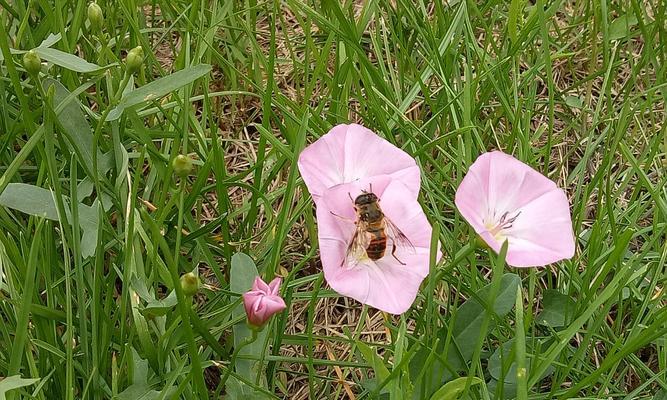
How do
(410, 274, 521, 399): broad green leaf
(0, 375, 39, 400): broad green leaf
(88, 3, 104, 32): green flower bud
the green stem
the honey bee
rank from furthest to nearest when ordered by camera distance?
(88, 3, 104, 32): green flower bud, (410, 274, 521, 399): broad green leaf, the honey bee, the green stem, (0, 375, 39, 400): broad green leaf

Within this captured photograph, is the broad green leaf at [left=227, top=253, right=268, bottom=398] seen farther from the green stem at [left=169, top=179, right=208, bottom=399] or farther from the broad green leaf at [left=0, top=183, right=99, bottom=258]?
the broad green leaf at [left=0, top=183, right=99, bottom=258]

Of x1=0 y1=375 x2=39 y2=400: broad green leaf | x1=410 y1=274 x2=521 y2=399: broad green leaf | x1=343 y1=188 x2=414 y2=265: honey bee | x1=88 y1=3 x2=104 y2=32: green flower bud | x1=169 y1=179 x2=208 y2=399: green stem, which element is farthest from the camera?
x1=88 y1=3 x2=104 y2=32: green flower bud

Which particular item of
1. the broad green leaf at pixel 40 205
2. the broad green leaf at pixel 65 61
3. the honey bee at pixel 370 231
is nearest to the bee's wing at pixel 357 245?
the honey bee at pixel 370 231

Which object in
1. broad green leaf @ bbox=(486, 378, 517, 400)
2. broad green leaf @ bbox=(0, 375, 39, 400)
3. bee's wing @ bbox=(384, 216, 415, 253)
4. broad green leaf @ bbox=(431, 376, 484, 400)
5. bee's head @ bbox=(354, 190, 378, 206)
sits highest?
bee's head @ bbox=(354, 190, 378, 206)

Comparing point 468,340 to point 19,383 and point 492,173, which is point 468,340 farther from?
point 19,383

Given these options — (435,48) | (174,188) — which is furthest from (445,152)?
(174,188)

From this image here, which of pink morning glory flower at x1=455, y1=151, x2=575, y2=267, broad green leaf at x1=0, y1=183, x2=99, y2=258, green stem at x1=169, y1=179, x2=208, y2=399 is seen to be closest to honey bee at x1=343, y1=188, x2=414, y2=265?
pink morning glory flower at x1=455, y1=151, x2=575, y2=267

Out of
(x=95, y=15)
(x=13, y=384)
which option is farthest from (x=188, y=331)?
(x=95, y=15)
